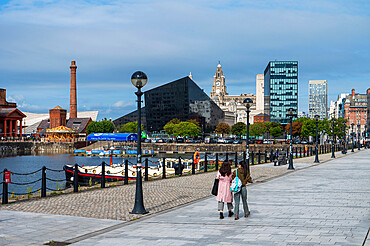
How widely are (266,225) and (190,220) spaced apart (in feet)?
7.10

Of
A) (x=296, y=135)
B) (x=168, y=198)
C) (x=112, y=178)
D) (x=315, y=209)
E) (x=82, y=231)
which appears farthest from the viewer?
(x=296, y=135)

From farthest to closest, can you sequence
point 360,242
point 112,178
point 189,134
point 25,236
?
point 189,134 < point 112,178 < point 25,236 < point 360,242

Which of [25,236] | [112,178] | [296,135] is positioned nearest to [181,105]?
[296,135]

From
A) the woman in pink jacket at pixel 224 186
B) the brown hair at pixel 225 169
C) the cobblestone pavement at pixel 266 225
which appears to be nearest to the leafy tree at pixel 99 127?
the cobblestone pavement at pixel 266 225

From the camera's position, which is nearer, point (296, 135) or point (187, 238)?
point (187, 238)

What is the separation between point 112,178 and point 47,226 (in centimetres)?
2104

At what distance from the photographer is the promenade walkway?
410 inches

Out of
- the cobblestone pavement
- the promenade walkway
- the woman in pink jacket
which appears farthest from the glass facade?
the woman in pink jacket

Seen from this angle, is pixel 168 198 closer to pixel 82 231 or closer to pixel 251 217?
pixel 251 217

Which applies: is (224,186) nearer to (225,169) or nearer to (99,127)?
(225,169)

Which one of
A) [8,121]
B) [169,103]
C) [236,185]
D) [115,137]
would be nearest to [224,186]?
[236,185]

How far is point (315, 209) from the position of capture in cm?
1463

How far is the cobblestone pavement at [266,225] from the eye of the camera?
10188 mm

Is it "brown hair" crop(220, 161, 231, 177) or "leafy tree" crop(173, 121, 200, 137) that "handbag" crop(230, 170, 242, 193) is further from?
"leafy tree" crop(173, 121, 200, 137)
